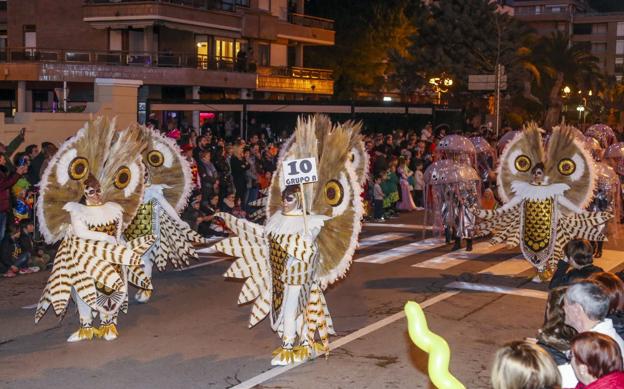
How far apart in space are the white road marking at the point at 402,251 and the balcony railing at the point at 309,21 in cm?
3116

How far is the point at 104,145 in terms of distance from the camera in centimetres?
974

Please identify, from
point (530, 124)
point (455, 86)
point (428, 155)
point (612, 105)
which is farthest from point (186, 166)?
point (612, 105)

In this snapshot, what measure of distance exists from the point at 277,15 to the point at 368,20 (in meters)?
6.74

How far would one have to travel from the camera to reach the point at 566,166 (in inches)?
519

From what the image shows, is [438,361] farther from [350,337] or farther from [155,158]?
Answer: [155,158]

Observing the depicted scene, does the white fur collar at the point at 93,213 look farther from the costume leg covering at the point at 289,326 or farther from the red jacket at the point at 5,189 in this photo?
the red jacket at the point at 5,189

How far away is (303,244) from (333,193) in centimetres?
77

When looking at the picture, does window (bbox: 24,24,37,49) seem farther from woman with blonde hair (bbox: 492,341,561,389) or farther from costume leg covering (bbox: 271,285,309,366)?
woman with blonde hair (bbox: 492,341,561,389)

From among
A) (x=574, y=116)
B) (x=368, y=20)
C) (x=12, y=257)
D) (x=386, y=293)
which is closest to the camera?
(x=386, y=293)

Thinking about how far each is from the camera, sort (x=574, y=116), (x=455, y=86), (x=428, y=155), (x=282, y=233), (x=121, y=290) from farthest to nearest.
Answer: (x=574, y=116), (x=455, y=86), (x=428, y=155), (x=121, y=290), (x=282, y=233)

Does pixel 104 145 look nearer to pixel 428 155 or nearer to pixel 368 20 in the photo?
pixel 428 155

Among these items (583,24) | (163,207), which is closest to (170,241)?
(163,207)

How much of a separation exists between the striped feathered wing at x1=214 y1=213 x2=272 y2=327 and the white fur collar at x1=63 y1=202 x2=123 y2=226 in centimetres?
125

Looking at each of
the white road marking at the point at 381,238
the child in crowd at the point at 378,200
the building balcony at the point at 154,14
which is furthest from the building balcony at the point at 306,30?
the white road marking at the point at 381,238
